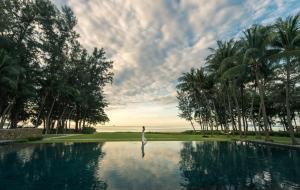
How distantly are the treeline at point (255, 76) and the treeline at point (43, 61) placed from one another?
17652mm

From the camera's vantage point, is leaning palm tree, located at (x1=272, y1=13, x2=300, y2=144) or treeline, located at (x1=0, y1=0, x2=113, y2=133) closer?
leaning palm tree, located at (x1=272, y1=13, x2=300, y2=144)

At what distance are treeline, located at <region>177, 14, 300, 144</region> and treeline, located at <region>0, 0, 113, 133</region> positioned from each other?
17.7 m

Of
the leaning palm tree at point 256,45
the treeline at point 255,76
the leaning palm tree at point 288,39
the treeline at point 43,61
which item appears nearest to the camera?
the leaning palm tree at point 288,39

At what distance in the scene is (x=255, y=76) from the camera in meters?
34.8

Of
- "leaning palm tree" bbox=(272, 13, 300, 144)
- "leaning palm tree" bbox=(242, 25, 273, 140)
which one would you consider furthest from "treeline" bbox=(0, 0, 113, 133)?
"leaning palm tree" bbox=(272, 13, 300, 144)

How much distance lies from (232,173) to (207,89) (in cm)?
4235

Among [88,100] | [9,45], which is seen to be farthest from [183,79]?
[9,45]

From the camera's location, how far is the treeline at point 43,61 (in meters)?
34.9

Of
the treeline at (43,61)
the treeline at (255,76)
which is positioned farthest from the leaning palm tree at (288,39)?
the treeline at (43,61)

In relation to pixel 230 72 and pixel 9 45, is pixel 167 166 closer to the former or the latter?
pixel 230 72

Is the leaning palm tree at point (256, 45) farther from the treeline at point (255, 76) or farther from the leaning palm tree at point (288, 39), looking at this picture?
the leaning palm tree at point (288, 39)

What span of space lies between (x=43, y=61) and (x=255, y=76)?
29549 mm

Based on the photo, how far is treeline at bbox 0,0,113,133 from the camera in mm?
34888

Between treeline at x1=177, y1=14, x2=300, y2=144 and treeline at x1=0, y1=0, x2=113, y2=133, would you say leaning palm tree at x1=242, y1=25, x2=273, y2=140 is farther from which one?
treeline at x1=0, y1=0, x2=113, y2=133
